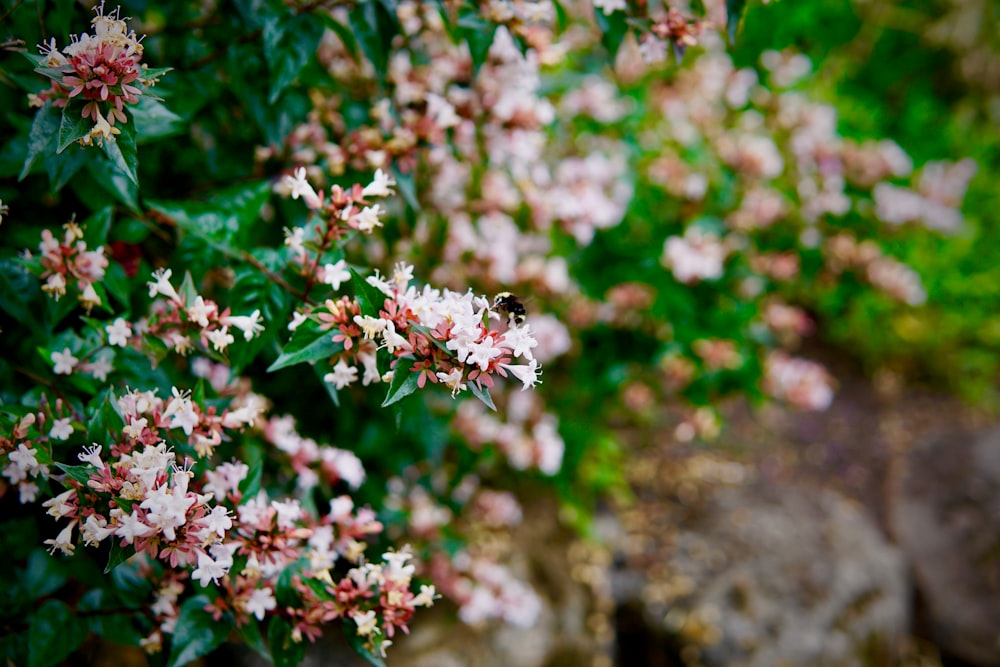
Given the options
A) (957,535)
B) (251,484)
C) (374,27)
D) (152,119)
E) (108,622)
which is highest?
(374,27)

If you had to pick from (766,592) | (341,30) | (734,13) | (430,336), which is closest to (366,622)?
(430,336)

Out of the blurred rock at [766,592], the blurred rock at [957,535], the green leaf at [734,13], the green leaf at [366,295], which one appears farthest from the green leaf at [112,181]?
the blurred rock at [957,535]

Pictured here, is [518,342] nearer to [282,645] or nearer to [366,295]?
[366,295]

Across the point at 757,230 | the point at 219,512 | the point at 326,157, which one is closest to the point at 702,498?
the point at 757,230

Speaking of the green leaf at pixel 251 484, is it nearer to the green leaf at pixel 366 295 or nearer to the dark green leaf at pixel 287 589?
the dark green leaf at pixel 287 589

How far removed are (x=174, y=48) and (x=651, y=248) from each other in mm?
1616

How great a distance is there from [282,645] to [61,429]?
51 centimetres

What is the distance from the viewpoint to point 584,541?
2.72m

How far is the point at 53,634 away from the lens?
1.26m

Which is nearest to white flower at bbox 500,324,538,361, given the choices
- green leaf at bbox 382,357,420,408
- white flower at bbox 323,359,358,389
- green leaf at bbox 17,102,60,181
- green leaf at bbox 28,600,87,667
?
green leaf at bbox 382,357,420,408

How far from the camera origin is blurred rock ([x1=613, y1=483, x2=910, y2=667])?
249cm

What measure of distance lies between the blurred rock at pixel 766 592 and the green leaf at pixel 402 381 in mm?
2001

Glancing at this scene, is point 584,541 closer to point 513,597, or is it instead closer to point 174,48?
point 513,597

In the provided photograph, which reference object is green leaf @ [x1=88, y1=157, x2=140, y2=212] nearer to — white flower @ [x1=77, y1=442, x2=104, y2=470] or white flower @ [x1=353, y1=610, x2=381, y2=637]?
white flower @ [x1=77, y1=442, x2=104, y2=470]
